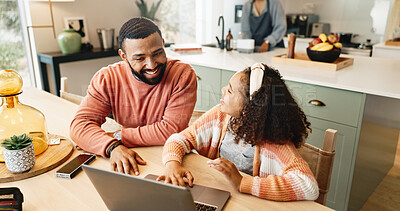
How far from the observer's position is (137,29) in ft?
2.90

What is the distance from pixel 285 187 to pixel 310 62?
1.23 metres

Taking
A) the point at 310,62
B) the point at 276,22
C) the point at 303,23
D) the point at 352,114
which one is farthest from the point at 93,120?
the point at 303,23

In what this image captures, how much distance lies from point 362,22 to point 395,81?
2.25 m

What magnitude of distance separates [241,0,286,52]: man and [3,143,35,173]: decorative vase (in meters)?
1.86

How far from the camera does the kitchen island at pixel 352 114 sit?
1.40 meters

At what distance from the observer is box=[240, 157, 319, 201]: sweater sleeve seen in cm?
69

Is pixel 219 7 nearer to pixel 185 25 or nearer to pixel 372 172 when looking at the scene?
pixel 185 25

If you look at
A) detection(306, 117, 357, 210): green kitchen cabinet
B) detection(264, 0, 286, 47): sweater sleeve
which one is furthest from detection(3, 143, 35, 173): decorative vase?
detection(264, 0, 286, 47): sweater sleeve

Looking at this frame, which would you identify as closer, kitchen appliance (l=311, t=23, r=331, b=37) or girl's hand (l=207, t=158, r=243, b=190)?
girl's hand (l=207, t=158, r=243, b=190)

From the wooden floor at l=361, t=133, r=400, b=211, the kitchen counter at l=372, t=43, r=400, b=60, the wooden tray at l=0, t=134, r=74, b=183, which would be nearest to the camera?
the wooden tray at l=0, t=134, r=74, b=183

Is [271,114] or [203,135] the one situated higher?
[271,114]

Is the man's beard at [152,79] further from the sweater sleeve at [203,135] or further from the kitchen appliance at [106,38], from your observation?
the kitchen appliance at [106,38]

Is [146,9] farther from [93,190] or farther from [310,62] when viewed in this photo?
[93,190]

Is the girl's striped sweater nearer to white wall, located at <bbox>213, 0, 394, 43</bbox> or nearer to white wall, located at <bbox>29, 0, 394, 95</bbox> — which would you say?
white wall, located at <bbox>29, 0, 394, 95</bbox>
